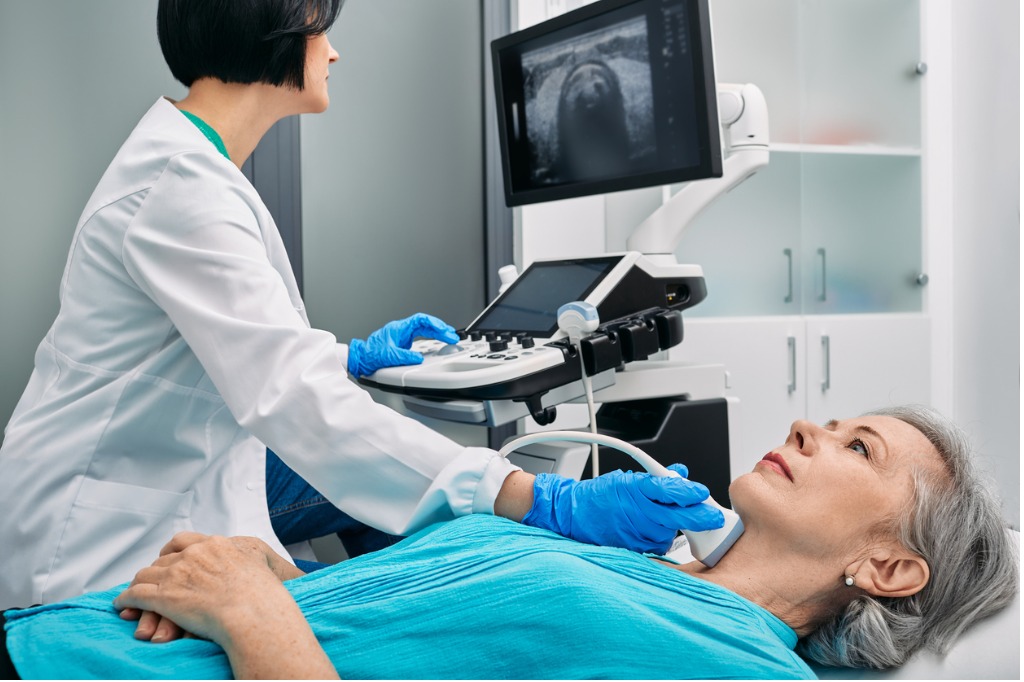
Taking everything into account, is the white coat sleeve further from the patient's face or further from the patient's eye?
the patient's eye

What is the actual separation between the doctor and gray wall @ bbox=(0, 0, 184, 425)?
0.87 m

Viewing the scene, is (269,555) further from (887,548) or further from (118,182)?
(887,548)

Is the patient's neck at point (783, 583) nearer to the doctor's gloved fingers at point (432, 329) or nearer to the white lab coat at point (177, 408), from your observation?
the white lab coat at point (177, 408)

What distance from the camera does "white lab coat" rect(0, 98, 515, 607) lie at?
1.06 metres

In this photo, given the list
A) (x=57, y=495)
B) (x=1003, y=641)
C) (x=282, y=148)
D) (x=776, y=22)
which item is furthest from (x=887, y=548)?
(x=776, y=22)

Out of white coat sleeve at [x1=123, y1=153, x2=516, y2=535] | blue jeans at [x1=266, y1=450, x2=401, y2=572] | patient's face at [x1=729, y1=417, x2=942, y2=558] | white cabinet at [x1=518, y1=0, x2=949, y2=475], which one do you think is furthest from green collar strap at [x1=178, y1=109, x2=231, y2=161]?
white cabinet at [x1=518, y1=0, x2=949, y2=475]

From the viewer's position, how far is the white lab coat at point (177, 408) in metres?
1.06

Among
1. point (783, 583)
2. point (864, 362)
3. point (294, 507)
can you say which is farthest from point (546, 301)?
point (864, 362)

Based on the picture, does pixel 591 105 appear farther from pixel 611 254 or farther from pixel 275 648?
pixel 275 648

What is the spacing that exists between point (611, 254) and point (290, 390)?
0.84 m

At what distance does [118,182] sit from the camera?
1.20 meters

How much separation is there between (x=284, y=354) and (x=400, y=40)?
162 centimetres

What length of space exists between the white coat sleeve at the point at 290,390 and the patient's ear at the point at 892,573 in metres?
0.47

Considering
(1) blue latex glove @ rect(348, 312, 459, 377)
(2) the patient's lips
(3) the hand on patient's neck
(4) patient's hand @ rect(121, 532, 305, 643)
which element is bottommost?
(4) patient's hand @ rect(121, 532, 305, 643)
